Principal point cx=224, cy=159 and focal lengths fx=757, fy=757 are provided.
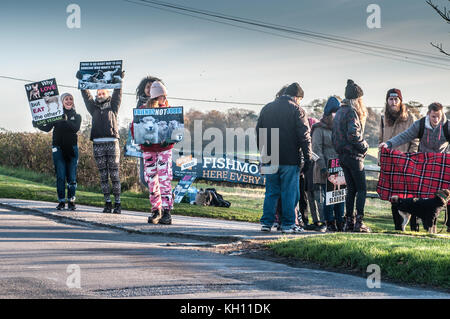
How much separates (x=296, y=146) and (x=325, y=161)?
1539 millimetres

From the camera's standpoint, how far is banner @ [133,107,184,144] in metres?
11.6

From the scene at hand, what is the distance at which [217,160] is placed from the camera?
25766 millimetres

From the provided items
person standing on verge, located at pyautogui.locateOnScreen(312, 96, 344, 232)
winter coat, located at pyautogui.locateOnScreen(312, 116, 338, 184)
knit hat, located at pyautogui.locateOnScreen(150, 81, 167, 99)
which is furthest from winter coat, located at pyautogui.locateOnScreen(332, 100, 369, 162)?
knit hat, located at pyautogui.locateOnScreen(150, 81, 167, 99)

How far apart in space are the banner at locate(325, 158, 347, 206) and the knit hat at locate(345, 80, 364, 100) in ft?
4.03

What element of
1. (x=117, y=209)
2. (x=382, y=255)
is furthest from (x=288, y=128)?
(x=117, y=209)

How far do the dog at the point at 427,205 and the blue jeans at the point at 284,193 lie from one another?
2534 mm

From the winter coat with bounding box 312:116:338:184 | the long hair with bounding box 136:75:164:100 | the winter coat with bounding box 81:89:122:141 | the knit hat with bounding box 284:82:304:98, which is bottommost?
the winter coat with bounding box 312:116:338:184

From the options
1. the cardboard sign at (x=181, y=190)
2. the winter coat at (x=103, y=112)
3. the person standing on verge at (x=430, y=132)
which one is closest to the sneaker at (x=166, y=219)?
the winter coat at (x=103, y=112)

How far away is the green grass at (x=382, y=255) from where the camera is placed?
25.2 ft

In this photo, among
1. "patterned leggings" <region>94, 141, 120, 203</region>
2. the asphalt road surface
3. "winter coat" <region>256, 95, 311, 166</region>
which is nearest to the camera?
the asphalt road surface

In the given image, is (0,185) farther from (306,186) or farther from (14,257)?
(14,257)

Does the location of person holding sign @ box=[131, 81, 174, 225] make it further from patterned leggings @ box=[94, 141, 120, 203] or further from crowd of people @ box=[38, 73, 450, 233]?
patterned leggings @ box=[94, 141, 120, 203]
